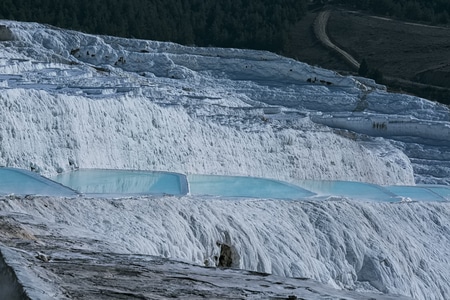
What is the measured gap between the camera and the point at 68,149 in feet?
63.4

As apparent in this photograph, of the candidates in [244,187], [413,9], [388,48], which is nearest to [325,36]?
[388,48]

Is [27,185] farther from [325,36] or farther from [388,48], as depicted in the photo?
[325,36]

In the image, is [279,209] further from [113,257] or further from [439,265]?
[113,257]

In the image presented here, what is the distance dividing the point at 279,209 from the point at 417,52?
43.3m

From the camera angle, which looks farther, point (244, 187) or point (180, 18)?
point (180, 18)

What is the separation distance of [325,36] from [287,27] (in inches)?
91.3

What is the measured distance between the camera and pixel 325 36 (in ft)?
213

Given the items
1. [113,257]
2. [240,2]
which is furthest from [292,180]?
[240,2]

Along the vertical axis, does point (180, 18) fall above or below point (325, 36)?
above

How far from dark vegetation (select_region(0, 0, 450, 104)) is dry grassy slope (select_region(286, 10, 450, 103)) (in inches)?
1.9

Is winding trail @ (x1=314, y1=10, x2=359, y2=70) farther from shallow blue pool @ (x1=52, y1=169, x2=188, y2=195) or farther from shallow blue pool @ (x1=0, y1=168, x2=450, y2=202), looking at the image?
shallow blue pool @ (x1=52, y1=169, x2=188, y2=195)

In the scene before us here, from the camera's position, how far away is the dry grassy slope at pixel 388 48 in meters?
55.2

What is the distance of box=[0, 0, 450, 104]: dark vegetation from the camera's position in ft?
181

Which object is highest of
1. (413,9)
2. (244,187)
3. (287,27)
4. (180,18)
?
(413,9)
